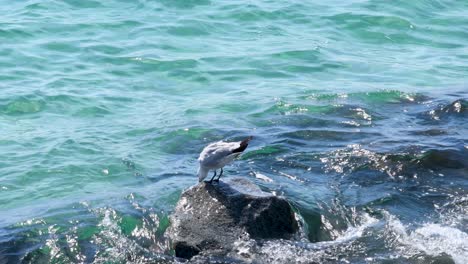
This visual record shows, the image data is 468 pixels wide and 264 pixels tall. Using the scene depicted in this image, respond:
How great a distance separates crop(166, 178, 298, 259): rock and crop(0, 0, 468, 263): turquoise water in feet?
0.91

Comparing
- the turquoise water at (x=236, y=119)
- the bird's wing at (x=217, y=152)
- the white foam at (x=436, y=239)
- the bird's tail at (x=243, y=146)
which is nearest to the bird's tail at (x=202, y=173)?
the bird's wing at (x=217, y=152)

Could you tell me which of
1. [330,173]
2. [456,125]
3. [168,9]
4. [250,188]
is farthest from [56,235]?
[168,9]

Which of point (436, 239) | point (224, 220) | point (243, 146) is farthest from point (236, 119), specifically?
point (436, 239)

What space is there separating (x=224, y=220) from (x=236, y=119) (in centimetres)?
418

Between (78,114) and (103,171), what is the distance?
2370 mm

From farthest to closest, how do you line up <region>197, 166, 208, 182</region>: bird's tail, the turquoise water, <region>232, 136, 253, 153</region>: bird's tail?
the turquoise water → <region>197, 166, 208, 182</region>: bird's tail → <region>232, 136, 253, 153</region>: bird's tail

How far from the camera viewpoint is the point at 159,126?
10930 millimetres

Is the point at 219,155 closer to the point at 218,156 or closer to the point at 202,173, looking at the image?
the point at 218,156

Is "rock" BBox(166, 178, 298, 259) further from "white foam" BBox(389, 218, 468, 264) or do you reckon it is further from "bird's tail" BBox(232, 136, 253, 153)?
"white foam" BBox(389, 218, 468, 264)

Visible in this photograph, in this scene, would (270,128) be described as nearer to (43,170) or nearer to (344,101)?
(344,101)

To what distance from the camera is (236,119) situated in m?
11.1

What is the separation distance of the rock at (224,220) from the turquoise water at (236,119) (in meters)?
0.28

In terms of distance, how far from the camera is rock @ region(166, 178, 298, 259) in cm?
683

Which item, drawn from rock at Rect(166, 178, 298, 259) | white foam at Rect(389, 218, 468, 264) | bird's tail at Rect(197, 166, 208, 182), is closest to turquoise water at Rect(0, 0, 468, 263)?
white foam at Rect(389, 218, 468, 264)
